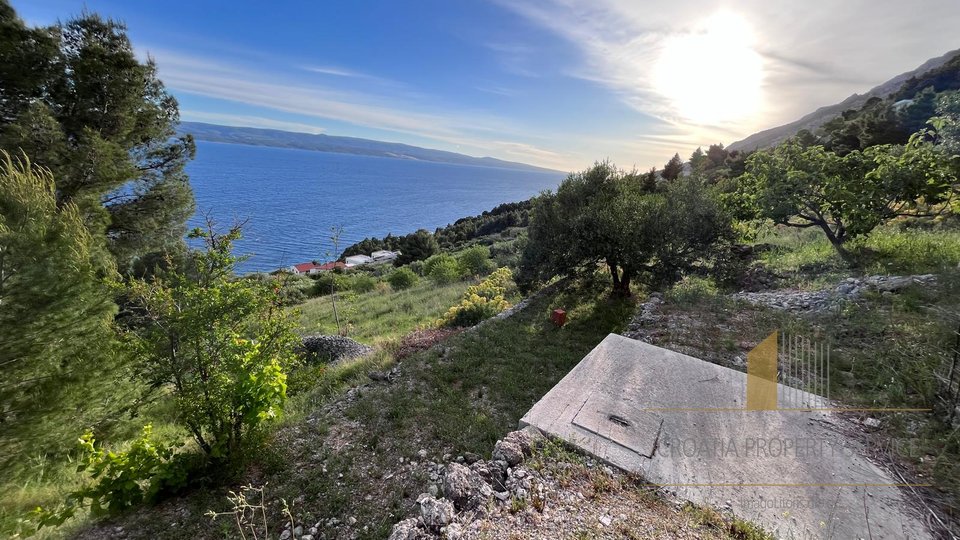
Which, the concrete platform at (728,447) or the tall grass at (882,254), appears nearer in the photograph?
the concrete platform at (728,447)

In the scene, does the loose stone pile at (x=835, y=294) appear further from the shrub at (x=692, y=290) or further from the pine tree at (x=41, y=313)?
the pine tree at (x=41, y=313)

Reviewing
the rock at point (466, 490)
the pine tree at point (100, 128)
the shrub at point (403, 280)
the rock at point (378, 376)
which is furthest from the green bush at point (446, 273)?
the rock at point (466, 490)

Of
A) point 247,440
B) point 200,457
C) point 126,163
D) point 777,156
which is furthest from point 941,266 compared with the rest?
point 126,163

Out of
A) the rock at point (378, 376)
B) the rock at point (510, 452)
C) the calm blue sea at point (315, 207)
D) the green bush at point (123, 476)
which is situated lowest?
the calm blue sea at point (315, 207)

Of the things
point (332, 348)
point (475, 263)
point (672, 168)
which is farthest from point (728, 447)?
point (672, 168)

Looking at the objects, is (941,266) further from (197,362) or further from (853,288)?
(197,362)

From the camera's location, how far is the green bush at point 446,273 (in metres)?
22.1

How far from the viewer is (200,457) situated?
4.37 m

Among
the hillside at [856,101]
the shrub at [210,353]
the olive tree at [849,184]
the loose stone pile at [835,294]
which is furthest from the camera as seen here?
the hillside at [856,101]

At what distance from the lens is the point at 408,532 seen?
2.72 meters

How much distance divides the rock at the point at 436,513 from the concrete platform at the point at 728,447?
1365 millimetres

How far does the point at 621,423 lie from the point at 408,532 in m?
2.43

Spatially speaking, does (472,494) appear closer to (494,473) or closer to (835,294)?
(494,473)

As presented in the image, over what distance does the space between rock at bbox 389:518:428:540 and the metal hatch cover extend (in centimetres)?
193
